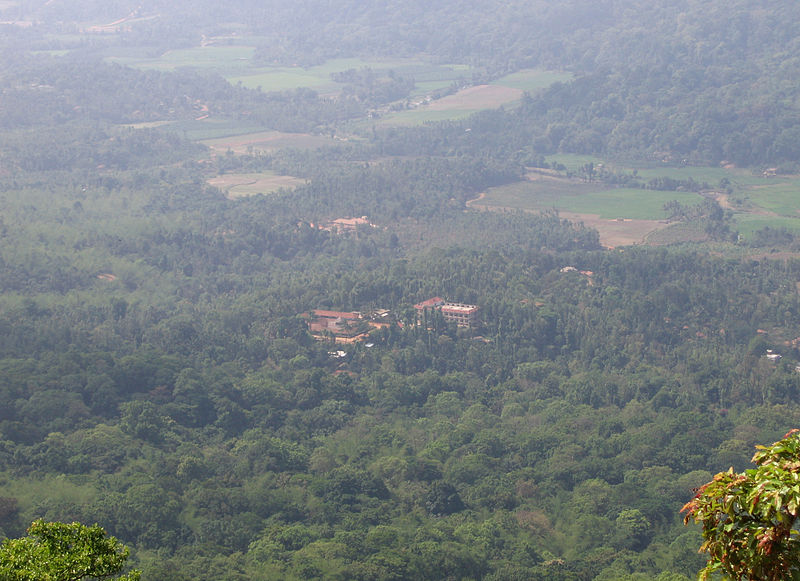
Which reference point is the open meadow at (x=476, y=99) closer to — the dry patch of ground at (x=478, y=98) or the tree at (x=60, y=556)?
the dry patch of ground at (x=478, y=98)

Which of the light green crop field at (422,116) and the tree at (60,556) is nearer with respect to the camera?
the tree at (60,556)

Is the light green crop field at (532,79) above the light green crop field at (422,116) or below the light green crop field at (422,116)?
above

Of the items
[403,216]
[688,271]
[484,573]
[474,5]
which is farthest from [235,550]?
[474,5]

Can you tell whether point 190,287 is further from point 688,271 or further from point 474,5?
point 474,5

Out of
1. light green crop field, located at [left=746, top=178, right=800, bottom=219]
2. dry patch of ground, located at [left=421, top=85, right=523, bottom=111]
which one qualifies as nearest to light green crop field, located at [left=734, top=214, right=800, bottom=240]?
light green crop field, located at [left=746, top=178, right=800, bottom=219]

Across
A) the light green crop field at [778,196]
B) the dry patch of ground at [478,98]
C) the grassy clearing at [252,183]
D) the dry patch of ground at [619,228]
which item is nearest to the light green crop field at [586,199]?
the dry patch of ground at [619,228]

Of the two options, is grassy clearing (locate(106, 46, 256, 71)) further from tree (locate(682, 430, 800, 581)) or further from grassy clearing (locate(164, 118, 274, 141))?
tree (locate(682, 430, 800, 581))

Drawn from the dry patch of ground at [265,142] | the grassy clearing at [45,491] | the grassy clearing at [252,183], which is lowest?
the grassy clearing at [45,491]
